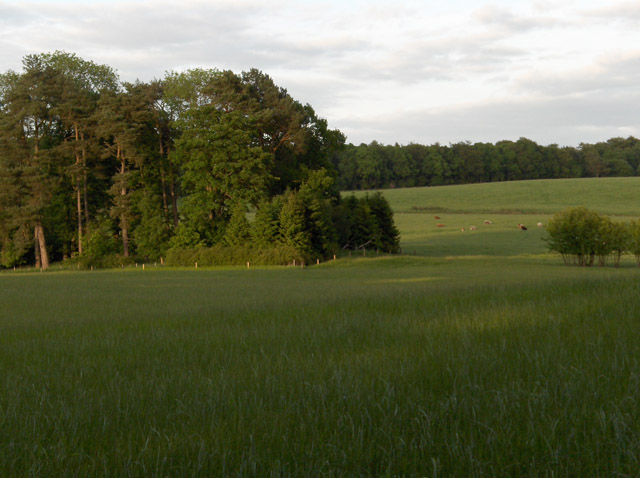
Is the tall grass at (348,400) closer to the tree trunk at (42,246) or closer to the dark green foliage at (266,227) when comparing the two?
the dark green foliage at (266,227)

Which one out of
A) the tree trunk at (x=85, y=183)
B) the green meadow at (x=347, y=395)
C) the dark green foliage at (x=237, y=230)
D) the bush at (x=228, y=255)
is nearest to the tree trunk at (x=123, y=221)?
the tree trunk at (x=85, y=183)

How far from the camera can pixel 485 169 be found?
16188 cm

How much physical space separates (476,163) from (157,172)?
113398mm

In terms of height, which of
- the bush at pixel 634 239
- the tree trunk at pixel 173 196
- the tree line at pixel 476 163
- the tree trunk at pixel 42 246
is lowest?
the bush at pixel 634 239

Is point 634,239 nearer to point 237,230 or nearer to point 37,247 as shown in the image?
point 237,230

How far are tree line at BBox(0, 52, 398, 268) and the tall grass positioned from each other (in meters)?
49.6

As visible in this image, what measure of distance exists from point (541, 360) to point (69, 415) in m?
4.00

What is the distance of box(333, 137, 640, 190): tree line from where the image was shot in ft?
512

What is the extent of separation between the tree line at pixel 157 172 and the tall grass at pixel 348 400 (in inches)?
1952

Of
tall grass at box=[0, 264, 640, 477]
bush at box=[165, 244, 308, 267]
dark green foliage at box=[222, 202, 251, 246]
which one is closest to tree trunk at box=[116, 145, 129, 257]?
bush at box=[165, 244, 308, 267]

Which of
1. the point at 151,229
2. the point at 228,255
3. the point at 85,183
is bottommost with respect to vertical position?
the point at 228,255

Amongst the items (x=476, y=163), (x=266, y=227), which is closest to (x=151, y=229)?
(x=266, y=227)

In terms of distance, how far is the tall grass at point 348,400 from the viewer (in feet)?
10.6

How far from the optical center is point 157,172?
6650 centimetres
